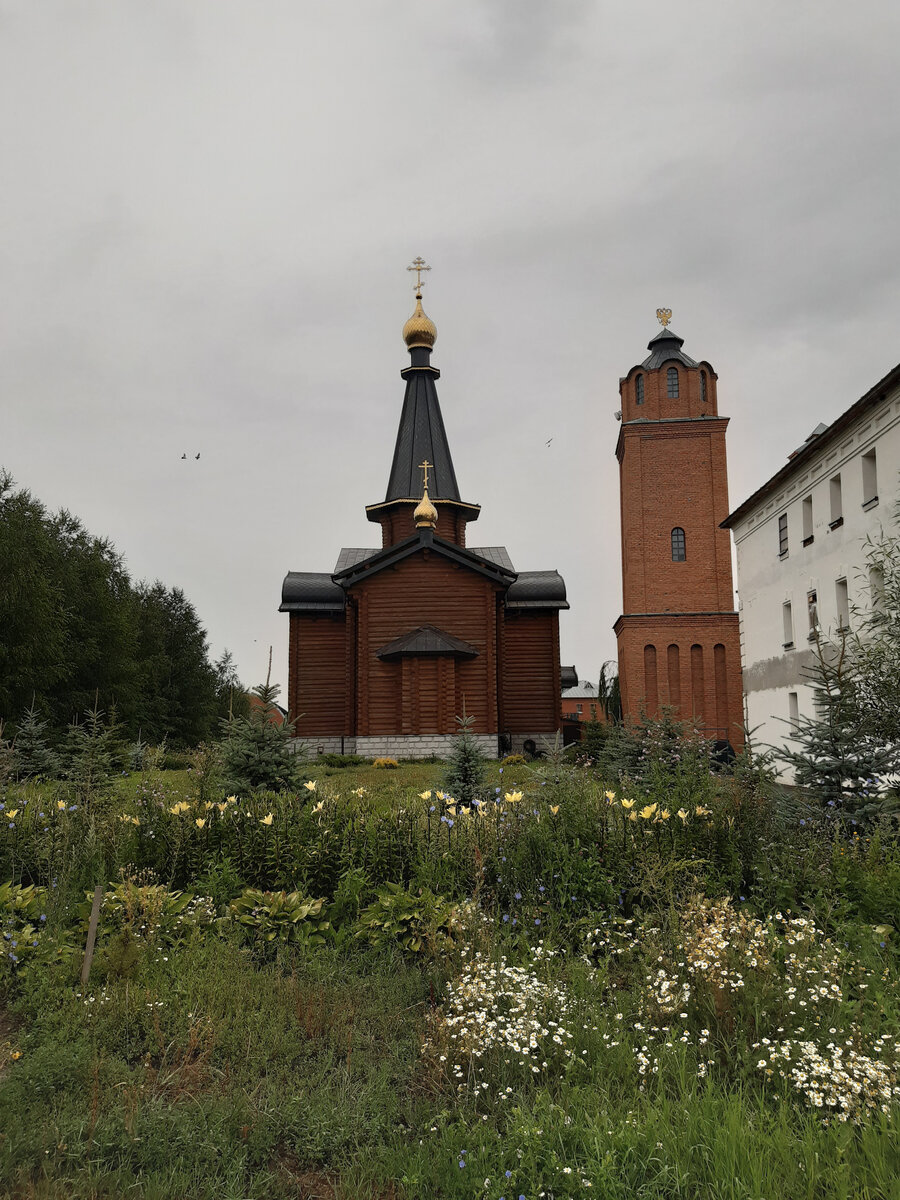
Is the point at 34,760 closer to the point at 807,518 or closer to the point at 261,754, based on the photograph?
the point at 261,754

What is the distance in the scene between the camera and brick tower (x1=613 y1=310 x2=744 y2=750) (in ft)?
110

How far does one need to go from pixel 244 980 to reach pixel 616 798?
143 inches

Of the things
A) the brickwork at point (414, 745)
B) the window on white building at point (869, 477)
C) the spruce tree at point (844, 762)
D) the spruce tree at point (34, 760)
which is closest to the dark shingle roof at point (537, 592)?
the brickwork at point (414, 745)

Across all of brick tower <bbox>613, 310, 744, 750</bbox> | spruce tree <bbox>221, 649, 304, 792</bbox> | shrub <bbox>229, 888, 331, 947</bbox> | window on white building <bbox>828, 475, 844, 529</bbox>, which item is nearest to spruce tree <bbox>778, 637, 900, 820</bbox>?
shrub <bbox>229, 888, 331, 947</bbox>

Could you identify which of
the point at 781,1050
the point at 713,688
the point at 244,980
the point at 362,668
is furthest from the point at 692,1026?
the point at 713,688

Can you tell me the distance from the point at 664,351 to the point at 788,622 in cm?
1820

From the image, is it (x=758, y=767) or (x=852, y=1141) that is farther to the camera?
(x=758, y=767)

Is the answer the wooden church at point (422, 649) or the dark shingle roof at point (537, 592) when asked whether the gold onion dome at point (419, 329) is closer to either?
the wooden church at point (422, 649)

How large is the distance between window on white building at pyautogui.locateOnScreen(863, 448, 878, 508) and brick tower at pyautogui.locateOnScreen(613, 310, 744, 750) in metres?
15.6

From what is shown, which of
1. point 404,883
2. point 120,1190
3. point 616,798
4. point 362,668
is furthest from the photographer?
point 362,668

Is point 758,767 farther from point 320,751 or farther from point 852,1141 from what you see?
point 320,751

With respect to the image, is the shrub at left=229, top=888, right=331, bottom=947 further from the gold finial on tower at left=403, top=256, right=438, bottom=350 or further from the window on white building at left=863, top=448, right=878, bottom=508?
the gold finial on tower at left=403, top=256, right=438, bottom=350

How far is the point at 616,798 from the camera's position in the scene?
24.0 feet

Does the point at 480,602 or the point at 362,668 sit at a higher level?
the point at 480,602
